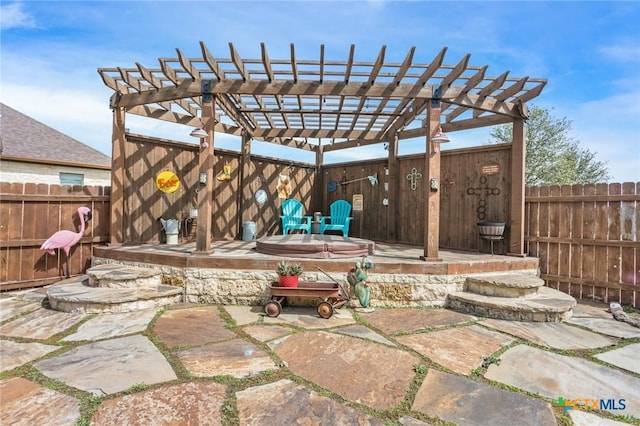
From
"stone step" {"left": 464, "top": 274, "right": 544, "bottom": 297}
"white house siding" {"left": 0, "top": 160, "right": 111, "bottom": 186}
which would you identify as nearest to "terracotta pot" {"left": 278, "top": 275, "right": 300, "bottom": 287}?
"stone step" {"left": 464, "top": 274, "right": 544, "bottom": 297}

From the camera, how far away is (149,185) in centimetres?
533

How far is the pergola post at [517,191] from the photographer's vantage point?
471 cm

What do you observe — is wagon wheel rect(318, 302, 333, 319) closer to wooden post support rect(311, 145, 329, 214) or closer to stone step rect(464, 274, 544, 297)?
stone step rect(464, 274, 544, 297)

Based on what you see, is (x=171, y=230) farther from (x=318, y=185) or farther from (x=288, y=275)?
(x=318, y=185)

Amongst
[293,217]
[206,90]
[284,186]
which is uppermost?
[206,90]

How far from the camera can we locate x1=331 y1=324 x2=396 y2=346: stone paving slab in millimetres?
2613

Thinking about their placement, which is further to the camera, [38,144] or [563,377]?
[38,144]

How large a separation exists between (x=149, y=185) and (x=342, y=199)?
12.8 feet

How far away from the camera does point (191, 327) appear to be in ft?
9.44

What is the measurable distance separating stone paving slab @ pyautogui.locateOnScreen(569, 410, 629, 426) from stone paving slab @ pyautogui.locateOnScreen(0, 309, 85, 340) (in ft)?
12.1

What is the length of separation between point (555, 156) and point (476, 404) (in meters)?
17.3

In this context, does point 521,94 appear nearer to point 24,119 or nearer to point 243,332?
point 243,332

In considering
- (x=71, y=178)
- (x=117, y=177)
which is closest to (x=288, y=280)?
(x=117, y=177)

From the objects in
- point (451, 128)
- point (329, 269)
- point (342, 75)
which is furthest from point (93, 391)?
point (451, 128)
